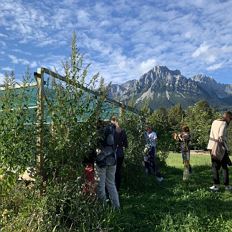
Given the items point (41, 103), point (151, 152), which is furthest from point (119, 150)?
point (151, 152)

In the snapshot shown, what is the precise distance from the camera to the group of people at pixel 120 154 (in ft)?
27.1

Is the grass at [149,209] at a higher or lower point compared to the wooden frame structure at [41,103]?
lower

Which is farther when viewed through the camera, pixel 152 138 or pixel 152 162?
pixel 152 162

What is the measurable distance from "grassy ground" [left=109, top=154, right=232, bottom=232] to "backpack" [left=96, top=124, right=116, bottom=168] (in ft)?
3.25

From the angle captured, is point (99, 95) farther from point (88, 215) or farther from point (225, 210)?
point (225, 210)

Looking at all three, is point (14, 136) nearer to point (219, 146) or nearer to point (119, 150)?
point (119, 150)

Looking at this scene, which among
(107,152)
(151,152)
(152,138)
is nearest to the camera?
(107,152)

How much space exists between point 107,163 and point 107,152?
22 centimetres

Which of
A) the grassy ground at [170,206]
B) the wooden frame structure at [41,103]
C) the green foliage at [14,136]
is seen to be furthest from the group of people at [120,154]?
the green foliage at [14,136]

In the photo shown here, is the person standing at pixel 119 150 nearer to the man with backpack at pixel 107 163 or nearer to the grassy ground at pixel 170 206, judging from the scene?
the grassy ground at pixel 170 206

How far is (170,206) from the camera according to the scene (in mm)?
9109

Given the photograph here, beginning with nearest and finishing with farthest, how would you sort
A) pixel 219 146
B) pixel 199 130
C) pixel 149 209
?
pixel 149 209
pixel 219 146
pixel 199 130

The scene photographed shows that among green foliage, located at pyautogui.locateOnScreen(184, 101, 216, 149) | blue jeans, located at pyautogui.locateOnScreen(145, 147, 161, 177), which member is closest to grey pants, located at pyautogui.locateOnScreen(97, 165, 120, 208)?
blue jeans, located at pyautogui.locateOnScreen(145, 147, 161, 177)

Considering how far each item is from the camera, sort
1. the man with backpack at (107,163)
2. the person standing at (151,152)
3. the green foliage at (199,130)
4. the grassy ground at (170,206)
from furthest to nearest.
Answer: the green foliage at (199,130), the person standing at (151,152), the man with backpack at (107,163), the grassy ground at (170,206)
